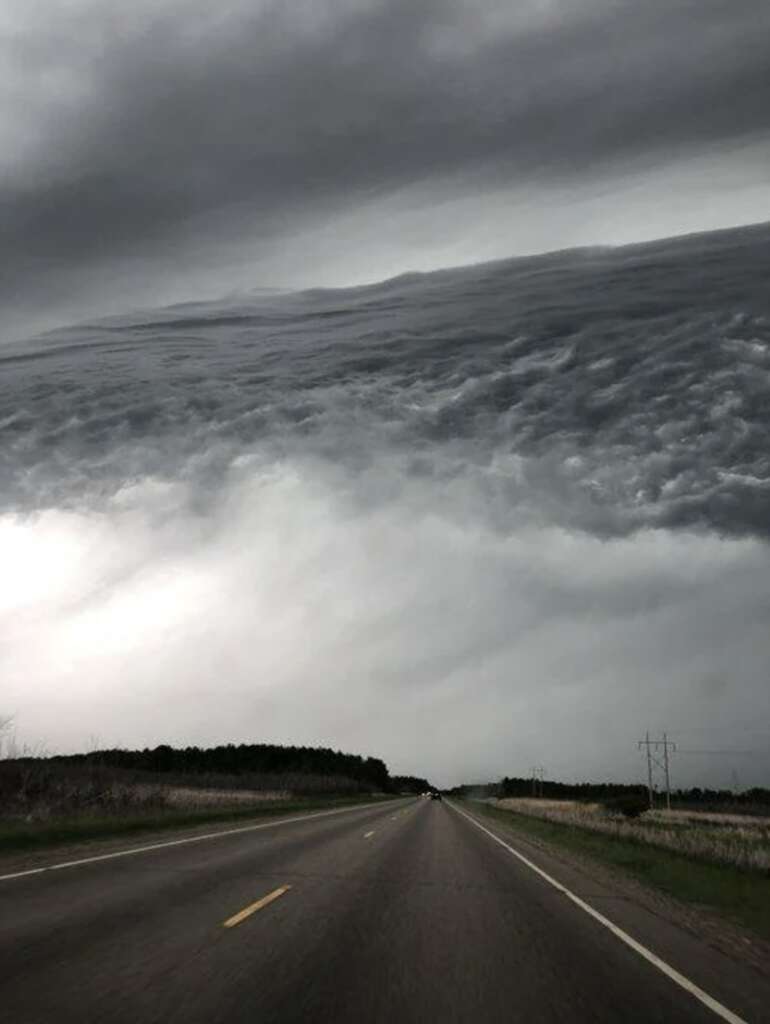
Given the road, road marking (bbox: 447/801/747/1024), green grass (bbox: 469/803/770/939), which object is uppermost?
the road

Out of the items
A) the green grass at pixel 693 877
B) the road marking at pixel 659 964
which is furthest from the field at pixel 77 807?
the green grass at pixel 693 877

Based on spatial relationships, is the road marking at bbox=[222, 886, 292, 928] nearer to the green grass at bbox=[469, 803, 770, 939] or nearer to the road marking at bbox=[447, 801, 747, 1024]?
the road marking at bbox=[447, 801, 747, 1024]

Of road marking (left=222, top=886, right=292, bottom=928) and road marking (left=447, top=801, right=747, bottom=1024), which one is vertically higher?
road marking (left=222, top=886, right=292, bottom=928)

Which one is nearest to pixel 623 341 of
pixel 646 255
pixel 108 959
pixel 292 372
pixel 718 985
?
pixel 646 255

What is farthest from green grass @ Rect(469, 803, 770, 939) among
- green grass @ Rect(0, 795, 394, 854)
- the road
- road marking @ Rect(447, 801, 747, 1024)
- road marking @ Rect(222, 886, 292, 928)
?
green grass @ Rect(0, 795, 394, 854)

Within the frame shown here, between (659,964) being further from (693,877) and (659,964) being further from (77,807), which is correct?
(77,807)

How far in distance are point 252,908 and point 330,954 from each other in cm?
269

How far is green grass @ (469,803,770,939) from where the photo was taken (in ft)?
40.8

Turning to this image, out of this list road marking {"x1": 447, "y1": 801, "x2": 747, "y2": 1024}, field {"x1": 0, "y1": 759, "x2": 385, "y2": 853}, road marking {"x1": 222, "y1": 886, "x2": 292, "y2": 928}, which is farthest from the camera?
field {"x1": 0, "y1": 759, "x2": 385, "y2": 853}

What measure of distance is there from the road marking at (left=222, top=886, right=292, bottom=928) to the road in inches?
0.9

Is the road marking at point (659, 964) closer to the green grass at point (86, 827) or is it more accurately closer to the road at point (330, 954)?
the road at point (330, 954)

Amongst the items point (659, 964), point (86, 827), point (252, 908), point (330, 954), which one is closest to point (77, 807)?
point (86, 827)

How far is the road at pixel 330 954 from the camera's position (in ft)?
19.6

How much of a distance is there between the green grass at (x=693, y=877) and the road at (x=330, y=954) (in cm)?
161
